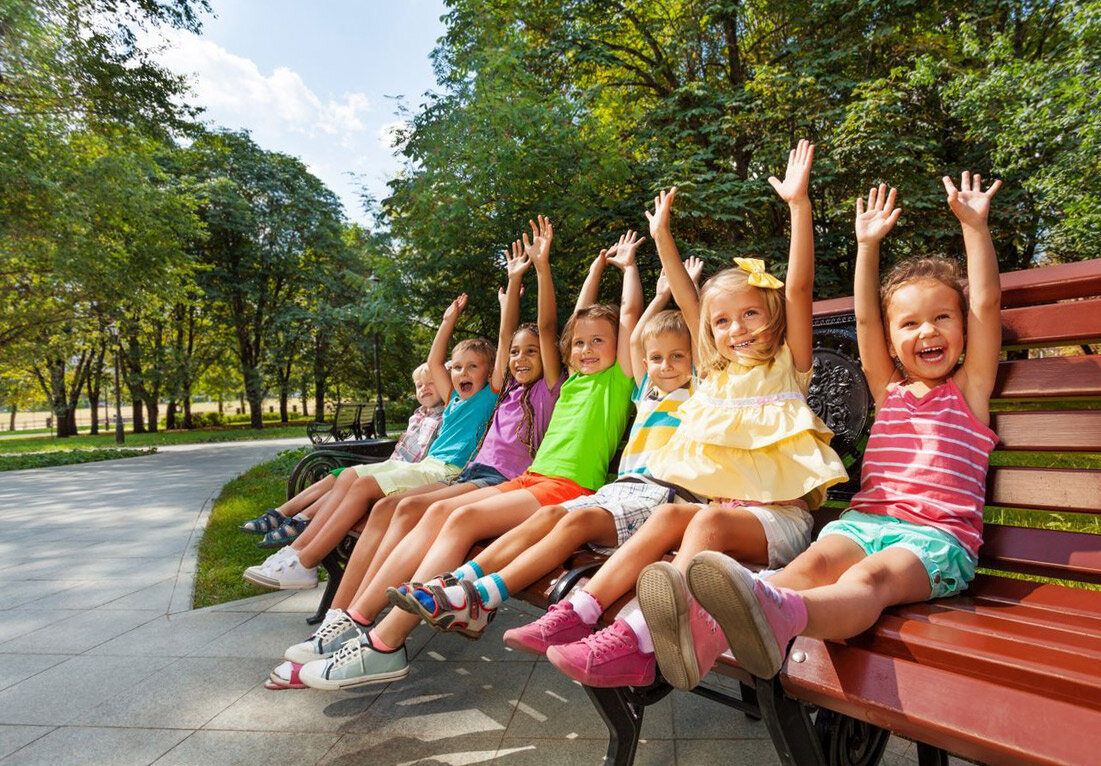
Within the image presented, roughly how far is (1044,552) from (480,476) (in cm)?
232

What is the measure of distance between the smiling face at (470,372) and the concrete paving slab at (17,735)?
2348 millimetres

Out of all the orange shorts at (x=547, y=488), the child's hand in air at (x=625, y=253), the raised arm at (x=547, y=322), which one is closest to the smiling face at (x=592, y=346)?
the raised arm at (x=547, y=322)

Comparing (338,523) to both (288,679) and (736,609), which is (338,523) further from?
(736,609)

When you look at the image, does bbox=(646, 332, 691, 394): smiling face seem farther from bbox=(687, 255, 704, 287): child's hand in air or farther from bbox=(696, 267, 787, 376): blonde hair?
bbox=(687, 255, 704, 287): child's hand in air

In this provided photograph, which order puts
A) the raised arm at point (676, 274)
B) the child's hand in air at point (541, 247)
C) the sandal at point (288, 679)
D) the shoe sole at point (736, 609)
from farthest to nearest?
the child's hand in air at point (541, 247) < the raised arm at point (676, 274) < the sandal at point (288, 679) < the shoe sole at point (736, 609)

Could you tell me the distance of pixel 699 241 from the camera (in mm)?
10852

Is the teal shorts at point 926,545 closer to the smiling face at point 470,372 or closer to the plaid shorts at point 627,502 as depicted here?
the plaid shorts at point 627,502

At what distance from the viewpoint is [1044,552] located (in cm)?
180

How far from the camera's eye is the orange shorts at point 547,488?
8.86 ft

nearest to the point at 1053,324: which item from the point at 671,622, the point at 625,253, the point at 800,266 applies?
the point at 800,266

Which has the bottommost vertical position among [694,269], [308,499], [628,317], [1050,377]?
[308,499]

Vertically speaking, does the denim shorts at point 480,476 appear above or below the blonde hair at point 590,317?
below

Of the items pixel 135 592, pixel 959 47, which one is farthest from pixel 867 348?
pixel 959 47

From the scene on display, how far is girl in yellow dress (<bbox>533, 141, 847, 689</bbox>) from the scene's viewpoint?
5.25 feet
